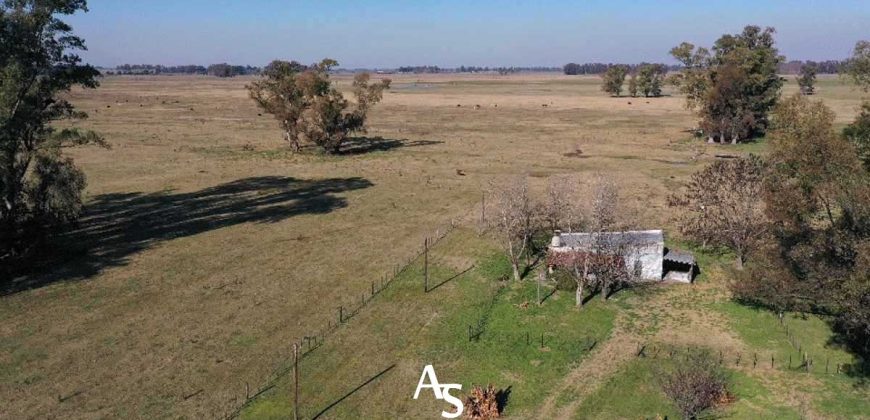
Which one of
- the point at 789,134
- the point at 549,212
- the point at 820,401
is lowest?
the point at 820,401

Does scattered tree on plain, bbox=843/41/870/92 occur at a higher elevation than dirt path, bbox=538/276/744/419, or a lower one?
higher

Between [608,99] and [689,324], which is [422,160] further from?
[608,99]

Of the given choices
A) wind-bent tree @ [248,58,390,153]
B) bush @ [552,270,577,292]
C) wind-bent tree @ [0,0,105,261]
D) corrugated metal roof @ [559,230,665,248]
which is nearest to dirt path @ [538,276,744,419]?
corrugated metal roof @ [559,230,665,248]

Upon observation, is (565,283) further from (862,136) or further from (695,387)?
(862,136)

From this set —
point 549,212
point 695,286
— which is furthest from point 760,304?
point 549,212

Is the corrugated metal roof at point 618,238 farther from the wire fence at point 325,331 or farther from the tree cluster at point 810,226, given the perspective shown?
the wire fence at point 325,331

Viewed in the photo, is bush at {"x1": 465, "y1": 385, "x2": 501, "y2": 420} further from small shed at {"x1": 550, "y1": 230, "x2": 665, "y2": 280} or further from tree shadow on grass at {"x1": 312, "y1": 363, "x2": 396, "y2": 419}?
small shed at {"x1": 550, "y1": 230, "x2": 665, "y2": 280}

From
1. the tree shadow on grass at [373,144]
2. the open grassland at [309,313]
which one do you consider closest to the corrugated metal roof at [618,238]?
the open grassland at [309,313]
